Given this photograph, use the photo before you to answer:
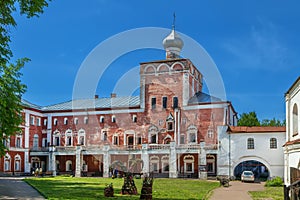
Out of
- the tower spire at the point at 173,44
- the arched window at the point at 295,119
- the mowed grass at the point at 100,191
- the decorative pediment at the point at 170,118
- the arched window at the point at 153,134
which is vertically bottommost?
the mowed grass at the point at 100,191

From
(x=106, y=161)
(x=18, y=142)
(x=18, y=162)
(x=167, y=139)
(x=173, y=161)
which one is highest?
(x=167, y=139)

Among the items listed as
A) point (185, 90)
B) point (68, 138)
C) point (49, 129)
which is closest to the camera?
point (185, 90)

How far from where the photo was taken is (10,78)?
21.2 metres

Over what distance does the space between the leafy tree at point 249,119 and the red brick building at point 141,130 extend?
1557 centimetres

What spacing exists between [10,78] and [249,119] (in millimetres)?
44810

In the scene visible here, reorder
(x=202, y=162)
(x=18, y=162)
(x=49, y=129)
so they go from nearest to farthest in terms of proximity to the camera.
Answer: (x=202, y=162) → (x=18, y=162) → (x=49, y=129)

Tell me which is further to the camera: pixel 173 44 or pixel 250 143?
pixel 173 44

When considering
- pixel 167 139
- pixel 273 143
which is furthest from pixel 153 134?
pixel 273 143

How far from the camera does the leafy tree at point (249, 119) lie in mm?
59469

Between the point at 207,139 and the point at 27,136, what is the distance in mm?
19802

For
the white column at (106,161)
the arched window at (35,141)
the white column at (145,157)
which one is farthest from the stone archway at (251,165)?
the arched window at (35,141)

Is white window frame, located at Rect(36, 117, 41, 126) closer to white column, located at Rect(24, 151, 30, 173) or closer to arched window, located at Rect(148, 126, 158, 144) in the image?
white column, located at Rect(24, 151, 30, 173)

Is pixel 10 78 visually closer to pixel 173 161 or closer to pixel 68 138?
pixel 173 161

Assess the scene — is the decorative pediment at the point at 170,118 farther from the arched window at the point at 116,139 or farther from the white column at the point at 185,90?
the arched window at the point at 116,139
